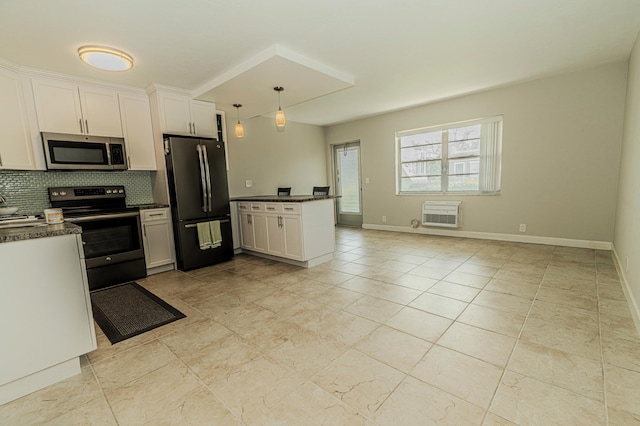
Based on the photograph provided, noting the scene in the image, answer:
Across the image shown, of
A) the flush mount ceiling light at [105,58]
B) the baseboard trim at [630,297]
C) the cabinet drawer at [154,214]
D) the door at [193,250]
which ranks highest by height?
the flush mount ceiling light at [105,58]

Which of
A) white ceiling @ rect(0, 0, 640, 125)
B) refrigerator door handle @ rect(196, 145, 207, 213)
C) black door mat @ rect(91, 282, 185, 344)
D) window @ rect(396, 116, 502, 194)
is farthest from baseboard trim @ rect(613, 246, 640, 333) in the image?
refrigerator door handle @ rect(196, 145, 207, 213)

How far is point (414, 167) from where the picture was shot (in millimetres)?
5621

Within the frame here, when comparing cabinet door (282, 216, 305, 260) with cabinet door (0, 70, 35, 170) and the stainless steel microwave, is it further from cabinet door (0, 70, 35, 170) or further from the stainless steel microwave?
cabinet door (0, 70, 35, 170)

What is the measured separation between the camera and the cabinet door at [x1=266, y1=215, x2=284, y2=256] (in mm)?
3877

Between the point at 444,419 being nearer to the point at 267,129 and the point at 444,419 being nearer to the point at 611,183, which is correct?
the point at 611,183

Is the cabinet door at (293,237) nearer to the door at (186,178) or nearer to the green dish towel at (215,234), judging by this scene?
the green dish towel at (215,234)

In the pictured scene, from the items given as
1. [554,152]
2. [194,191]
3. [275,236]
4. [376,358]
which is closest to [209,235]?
[194,191]

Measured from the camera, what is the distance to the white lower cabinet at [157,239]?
3609 millimetres

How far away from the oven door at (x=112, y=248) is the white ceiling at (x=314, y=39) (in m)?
1.69

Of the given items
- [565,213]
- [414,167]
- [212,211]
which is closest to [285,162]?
[212,211]

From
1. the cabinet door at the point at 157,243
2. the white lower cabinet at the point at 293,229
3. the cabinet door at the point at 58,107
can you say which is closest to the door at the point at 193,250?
the cabinet door at the point at 157,243

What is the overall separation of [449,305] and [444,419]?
1.30 meters

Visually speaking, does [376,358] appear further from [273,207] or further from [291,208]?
[273,207]

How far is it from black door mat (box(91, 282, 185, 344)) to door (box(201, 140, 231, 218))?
140 cm
